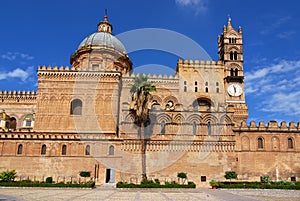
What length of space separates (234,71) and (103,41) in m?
20.7

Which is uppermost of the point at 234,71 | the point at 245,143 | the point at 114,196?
the point at 234,71

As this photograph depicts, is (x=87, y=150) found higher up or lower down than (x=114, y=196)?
higher up

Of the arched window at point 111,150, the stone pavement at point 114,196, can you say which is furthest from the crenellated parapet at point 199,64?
the stone pavement at point 114,196

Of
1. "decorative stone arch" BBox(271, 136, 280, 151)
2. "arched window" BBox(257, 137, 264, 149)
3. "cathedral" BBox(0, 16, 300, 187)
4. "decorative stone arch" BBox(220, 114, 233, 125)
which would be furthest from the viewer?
"decorative stone arch" BBox(220, 114, 233, 125)

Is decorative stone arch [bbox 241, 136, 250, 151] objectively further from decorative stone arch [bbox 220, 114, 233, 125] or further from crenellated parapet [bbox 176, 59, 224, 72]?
crenellated parapet [bbox 176, 59, 224, 72]

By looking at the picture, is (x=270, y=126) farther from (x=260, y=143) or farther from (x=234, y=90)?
(x=234, y=90)

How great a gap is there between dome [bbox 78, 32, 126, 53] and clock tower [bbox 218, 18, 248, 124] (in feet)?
53.8

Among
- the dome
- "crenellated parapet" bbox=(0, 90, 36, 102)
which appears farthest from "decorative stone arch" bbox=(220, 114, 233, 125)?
"crenellated parapet" bbox=(0, 90, 36, 102)

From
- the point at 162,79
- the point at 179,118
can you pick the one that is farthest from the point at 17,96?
the point at 179,118

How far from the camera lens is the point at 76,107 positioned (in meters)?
40.1

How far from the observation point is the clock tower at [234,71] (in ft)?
140

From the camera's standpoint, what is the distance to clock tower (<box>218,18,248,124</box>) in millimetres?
42688

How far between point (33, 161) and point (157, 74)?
67.3ft

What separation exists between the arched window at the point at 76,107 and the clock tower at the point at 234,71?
21315 mm
